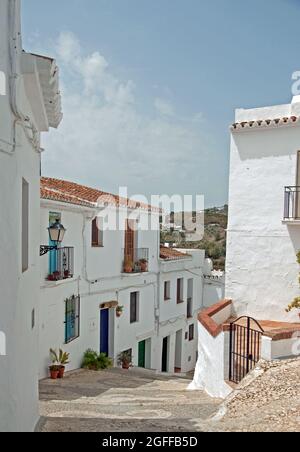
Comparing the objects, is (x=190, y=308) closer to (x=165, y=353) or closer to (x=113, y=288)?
(x=165, y=353)

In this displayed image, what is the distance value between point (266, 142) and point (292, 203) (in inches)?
68.3

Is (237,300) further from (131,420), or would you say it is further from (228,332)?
(131,420)

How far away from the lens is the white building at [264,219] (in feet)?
39.5

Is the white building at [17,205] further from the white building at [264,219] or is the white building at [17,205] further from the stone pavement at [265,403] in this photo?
the white building at [264,219]

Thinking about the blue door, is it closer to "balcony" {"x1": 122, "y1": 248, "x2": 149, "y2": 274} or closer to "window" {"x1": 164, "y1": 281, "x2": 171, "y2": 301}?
"balcony" {"x1": 122, "y1": 248, "x2": 149, "y2": 274}

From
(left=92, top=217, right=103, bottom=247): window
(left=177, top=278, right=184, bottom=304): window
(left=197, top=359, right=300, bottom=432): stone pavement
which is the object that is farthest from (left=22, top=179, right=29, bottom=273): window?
(left=177, top=278, right=184, bottom=304): window

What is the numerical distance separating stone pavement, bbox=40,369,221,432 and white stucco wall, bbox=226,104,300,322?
3349mm

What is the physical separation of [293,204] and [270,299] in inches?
101

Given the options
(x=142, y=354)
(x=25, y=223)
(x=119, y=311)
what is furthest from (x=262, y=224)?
(x=142, y=354)

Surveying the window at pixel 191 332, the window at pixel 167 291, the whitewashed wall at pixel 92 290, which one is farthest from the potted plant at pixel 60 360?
the window at pixel 191 332

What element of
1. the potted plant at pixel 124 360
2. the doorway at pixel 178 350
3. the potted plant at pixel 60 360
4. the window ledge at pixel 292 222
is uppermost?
the window ledge at pixel 292 222

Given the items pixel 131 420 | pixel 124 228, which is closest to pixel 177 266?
pixel 124 228

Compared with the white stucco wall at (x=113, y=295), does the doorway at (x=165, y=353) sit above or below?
below

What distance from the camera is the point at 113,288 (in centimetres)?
1694
